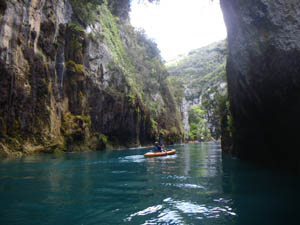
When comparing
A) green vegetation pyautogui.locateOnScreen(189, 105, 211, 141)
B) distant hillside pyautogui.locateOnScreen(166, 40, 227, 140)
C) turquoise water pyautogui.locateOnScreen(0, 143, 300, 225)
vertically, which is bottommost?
turquoise water pyautogui.locateOnScreen(0, 143, 300, 225)

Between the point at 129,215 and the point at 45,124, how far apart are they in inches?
751

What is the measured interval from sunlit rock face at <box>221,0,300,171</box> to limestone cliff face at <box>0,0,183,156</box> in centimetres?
1604

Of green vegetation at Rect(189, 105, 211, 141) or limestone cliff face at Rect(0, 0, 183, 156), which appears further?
green vegetation at Rect(189, 105, 211, 141)

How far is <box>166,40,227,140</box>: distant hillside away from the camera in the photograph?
262ft

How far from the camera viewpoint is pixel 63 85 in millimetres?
26469

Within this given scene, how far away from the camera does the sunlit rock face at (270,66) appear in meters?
7.91

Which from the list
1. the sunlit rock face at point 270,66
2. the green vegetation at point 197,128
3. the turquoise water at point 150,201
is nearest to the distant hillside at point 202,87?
the green vegetation at point 197,128

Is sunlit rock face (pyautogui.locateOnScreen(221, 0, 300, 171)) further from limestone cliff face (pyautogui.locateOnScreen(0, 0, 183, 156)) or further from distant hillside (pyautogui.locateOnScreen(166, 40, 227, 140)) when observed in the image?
distant hillside (pyautogui.locateOnScreen(166, 40, 227, 140))

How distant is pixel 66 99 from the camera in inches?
1050

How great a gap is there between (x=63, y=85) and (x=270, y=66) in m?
22.2

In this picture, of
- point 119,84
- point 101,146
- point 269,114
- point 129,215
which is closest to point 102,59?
point 119,84

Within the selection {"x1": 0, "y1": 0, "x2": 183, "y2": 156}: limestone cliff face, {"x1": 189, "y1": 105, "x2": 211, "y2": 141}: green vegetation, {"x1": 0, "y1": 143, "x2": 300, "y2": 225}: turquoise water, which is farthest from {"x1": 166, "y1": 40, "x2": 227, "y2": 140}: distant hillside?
{"x1": 0, "y1": 143, "x2": 300, "y2": 225}: turquoise water

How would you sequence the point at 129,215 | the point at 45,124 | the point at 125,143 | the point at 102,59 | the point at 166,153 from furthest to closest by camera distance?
the point at 125,143 < the point at 102,59 < the point at 45,124 < the point at 166,153 < the point at 129,215

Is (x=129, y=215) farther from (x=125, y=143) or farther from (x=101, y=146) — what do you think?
(x=125, y=143)
